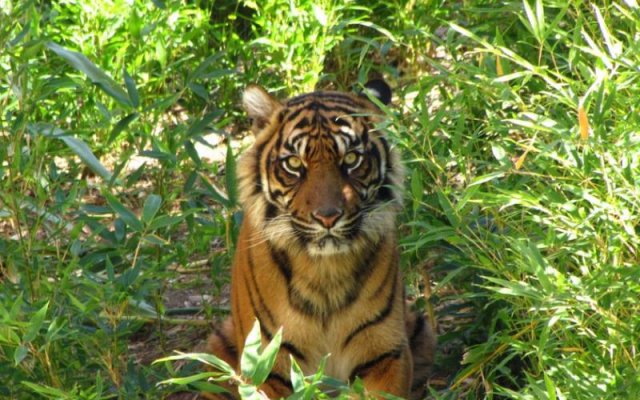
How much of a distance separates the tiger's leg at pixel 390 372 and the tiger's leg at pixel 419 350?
31 centimetres

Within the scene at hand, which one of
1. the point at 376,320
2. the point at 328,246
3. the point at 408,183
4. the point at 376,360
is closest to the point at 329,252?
the point at 328,246

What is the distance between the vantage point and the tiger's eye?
4.20 meters

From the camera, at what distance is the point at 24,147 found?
15.5 feet

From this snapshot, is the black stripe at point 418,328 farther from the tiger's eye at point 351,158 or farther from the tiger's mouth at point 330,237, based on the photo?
the tiger's eye at point 351,158

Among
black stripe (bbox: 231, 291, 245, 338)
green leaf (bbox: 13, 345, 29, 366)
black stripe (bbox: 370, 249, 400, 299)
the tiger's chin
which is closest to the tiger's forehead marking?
the tiger's chin

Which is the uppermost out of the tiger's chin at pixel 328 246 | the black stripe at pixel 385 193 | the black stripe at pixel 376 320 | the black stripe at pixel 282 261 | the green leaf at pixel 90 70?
the green leaf at pixel 90 70

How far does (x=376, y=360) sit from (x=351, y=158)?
0.65 metres

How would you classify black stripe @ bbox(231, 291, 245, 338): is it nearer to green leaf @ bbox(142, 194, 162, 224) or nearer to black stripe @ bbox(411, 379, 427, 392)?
green leaf @ bbox(142, 194, 162, 224)

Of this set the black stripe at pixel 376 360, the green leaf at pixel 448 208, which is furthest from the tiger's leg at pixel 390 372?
the green leaf at pixel 448 208

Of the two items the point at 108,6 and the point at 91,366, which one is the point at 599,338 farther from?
the point at 108,6

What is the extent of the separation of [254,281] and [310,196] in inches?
14.5

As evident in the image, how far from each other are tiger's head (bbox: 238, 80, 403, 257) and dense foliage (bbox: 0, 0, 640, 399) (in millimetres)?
129

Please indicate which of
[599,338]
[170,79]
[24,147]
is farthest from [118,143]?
[599,338]

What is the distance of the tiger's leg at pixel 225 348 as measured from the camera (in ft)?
14.8
